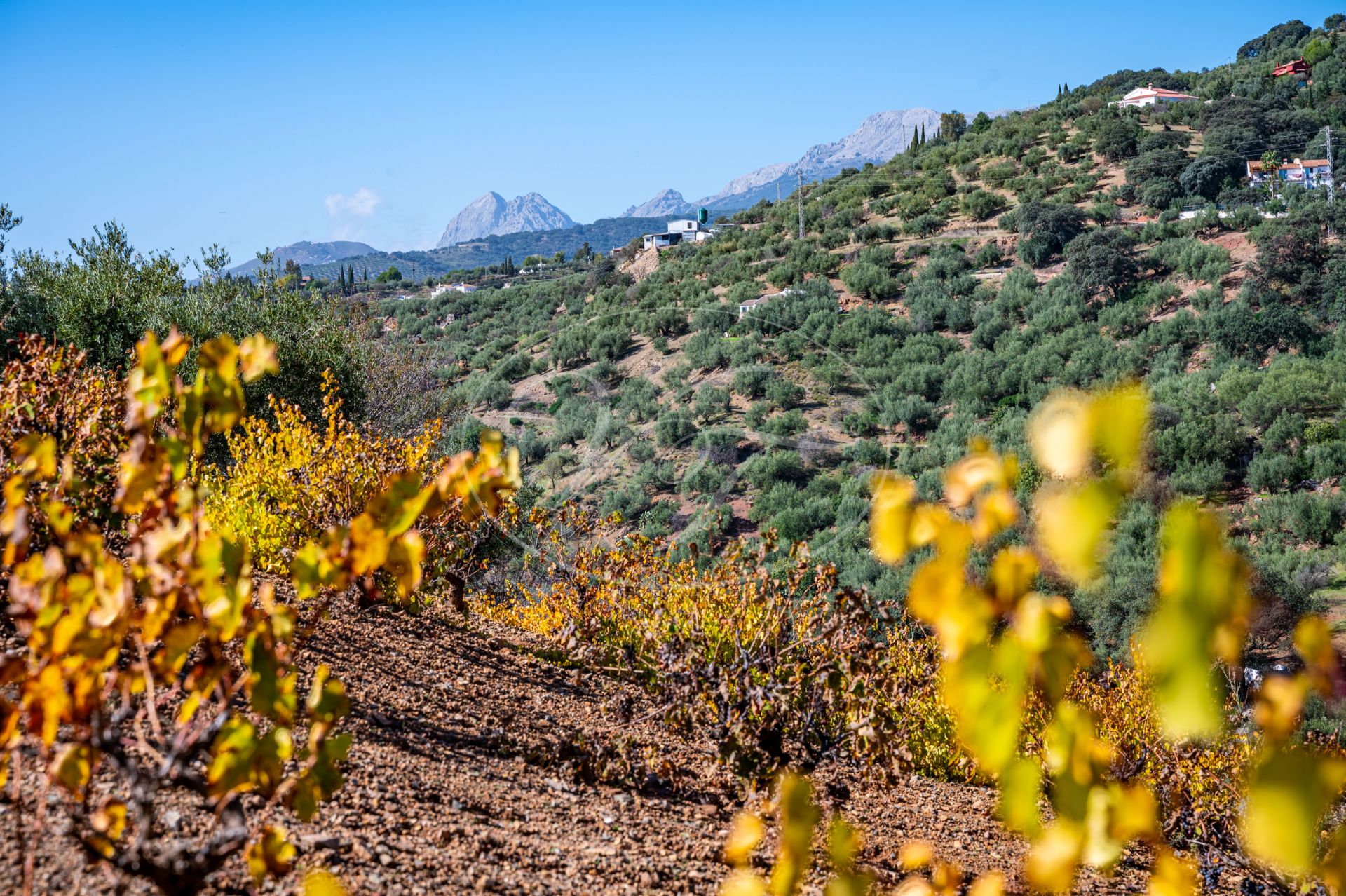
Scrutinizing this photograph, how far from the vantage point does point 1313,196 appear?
28812 mm

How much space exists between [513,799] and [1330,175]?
37112mm

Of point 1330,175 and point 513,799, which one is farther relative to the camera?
point 1330,175

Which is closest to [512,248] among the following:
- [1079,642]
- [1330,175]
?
[1330,175]

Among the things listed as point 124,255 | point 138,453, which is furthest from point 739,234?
point 138,453

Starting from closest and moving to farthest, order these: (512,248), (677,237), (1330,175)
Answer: (1330,175), (677,237), (512,248)

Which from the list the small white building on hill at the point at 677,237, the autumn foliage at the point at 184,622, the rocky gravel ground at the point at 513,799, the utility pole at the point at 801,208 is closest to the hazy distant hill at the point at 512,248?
the small white building on hill at the point at 677,237

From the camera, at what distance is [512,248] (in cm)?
13550

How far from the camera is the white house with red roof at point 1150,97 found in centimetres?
4444

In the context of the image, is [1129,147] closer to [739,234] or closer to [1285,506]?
[739,234]

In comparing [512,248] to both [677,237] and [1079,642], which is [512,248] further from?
[1079,642]

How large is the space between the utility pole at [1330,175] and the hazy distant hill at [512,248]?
82059 mm

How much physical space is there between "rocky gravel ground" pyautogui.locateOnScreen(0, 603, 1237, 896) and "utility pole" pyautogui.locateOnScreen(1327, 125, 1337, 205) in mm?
30577

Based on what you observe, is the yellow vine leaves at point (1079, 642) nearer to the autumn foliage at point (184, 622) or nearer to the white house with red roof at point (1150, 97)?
the autumn foliage at point (184, 622)

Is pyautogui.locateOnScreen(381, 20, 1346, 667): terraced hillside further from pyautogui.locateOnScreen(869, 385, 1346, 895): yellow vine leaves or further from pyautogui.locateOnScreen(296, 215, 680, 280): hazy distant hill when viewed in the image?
pyautogui.locateOnScreen(296, 215, 680, 280): hazy distant hill
